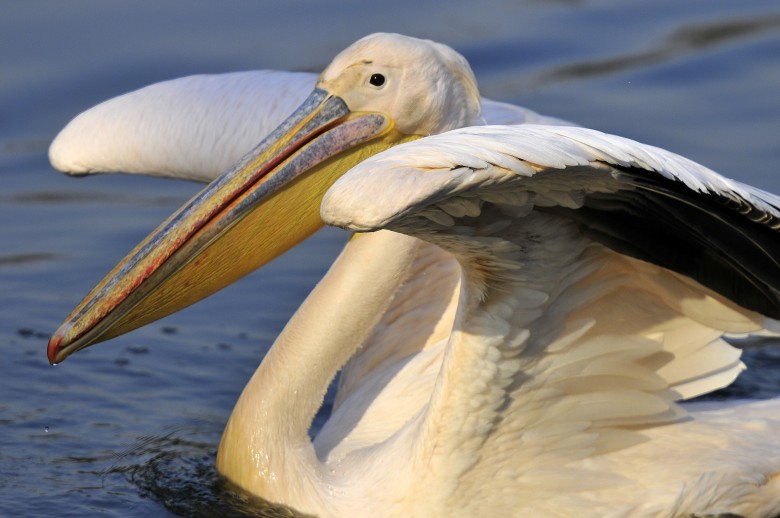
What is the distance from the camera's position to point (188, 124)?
5.63m

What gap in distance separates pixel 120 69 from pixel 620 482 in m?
4.89

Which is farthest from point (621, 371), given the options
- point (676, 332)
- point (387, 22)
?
point (387, 22)

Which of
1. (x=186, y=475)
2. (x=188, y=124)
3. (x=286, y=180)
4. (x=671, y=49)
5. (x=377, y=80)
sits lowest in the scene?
(x=186, y=475)

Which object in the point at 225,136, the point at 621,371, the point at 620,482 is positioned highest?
the point at 225,136

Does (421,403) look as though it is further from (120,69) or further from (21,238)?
(120,69)

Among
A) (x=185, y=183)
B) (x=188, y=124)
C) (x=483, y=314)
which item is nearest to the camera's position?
(x=483, y=314)

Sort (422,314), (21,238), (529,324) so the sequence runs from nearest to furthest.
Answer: (529,324) < (422,314) < (21,238)

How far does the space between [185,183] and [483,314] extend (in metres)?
4.15

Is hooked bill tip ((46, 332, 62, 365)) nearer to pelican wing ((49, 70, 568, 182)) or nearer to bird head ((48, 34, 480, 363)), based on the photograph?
bird head ((48, 34, 480, 363))

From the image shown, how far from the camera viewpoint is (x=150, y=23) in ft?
28.6

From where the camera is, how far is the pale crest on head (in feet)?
14.2

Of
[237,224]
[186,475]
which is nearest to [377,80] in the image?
[237,224]

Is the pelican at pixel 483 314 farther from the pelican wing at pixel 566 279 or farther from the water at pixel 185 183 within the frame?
the water at pixel 185 183

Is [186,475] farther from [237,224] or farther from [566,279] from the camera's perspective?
[566,279]
